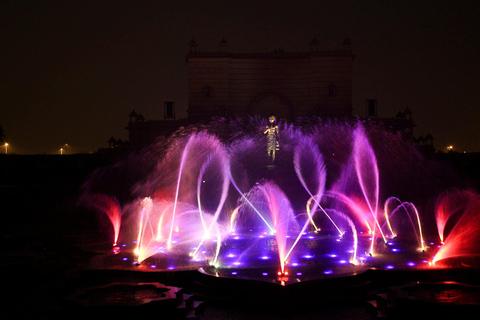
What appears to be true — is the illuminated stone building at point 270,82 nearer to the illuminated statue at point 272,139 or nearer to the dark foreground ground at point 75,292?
the illuminated statue at point 272,139

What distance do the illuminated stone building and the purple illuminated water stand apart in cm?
338

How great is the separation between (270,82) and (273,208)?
24.1 meters

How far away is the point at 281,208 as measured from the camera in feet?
66.8

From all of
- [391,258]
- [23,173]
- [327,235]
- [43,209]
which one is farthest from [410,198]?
[23,173]

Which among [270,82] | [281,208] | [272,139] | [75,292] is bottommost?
[75,292]

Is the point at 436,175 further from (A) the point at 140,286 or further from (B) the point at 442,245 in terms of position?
(A) the point at 140,286

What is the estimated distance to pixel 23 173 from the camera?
104 ft

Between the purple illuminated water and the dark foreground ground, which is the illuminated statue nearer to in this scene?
the purple illuminated water

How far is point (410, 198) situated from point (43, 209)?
18.4 metres

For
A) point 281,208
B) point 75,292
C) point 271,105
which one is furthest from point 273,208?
point 271,105

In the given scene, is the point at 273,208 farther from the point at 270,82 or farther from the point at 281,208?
the point at 270,82

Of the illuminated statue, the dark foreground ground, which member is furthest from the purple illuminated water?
the dark foreground ground

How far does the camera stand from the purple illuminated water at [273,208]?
Answer: 37.0 feet

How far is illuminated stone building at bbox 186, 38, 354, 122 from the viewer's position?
134 feet
